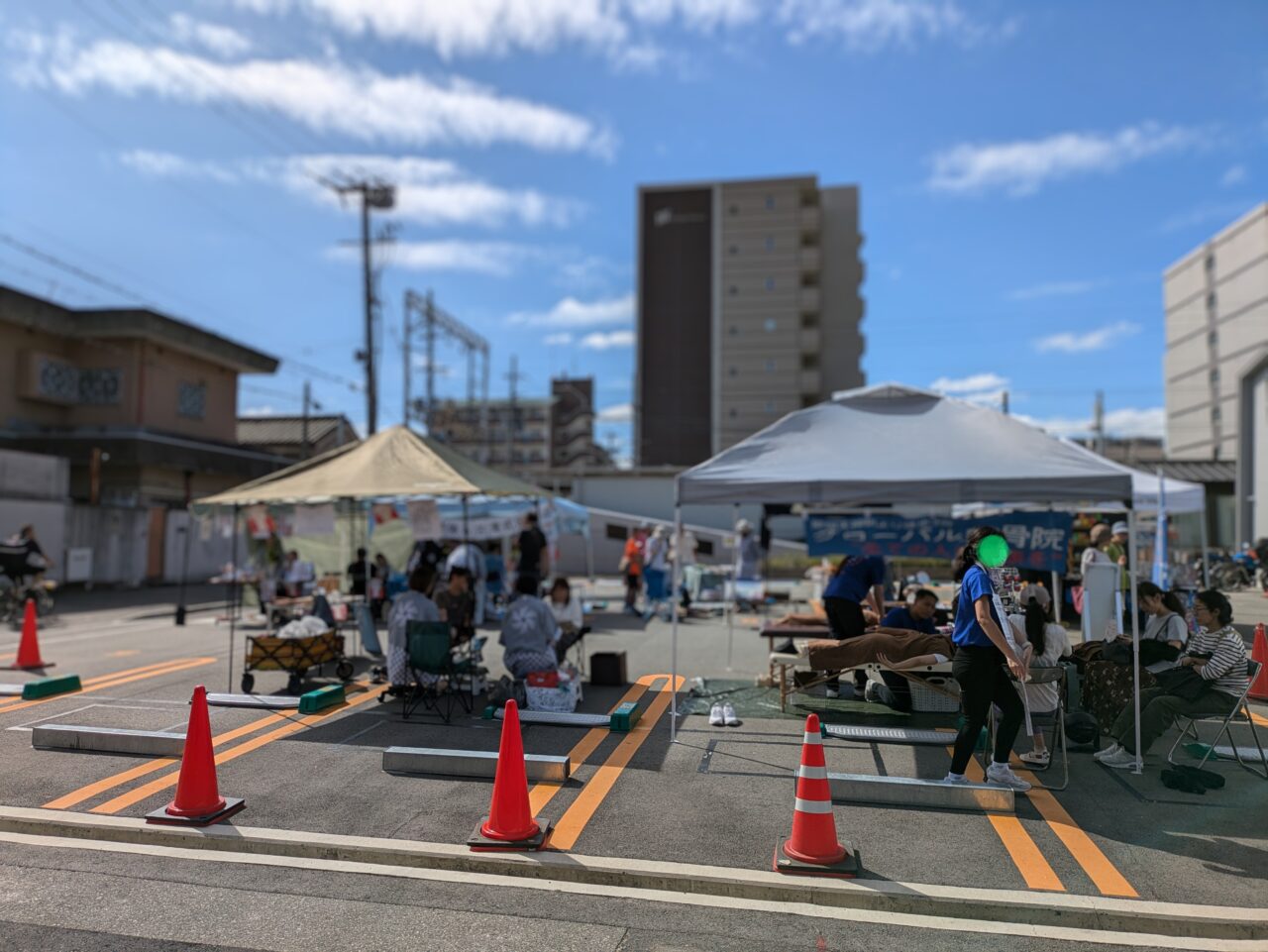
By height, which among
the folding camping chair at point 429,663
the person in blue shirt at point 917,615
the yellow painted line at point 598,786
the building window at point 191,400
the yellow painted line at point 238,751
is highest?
the building window at point 191,400

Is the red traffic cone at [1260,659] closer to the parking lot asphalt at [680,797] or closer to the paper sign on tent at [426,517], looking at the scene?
the parking lot asphalt at [680,797]

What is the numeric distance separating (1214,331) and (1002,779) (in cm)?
5709

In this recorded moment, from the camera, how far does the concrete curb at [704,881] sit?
3926 mm

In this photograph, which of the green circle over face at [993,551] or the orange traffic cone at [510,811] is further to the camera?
the green circle over face at [993,551]

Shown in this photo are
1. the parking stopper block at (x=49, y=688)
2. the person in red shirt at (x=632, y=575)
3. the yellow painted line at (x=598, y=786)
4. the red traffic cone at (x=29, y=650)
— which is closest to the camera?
the yellow painted line at (x=598, y=786)

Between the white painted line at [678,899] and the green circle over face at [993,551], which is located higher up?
the green circle over face at [993,551]

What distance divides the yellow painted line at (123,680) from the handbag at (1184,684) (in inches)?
401

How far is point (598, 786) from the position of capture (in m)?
5.79

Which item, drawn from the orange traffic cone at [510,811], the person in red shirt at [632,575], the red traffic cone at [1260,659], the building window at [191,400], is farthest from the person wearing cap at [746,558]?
the building window at [191,400]

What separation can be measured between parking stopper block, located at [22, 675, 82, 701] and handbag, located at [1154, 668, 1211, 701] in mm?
10413

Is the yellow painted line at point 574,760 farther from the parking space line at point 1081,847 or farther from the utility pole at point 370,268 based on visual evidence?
the utility pole at point 370,268

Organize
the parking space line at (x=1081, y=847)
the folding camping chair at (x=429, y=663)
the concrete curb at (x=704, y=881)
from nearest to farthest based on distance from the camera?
the concrete curb at (x=704, y=881), the parking space line at (x=1081, y=847), the folding camping chair at (x=429, y=663)

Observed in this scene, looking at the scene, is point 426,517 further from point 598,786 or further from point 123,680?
point 598,786

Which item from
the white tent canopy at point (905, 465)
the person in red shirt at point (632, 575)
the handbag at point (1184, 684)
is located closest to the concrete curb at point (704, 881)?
the handbag at point (1184, 684)
